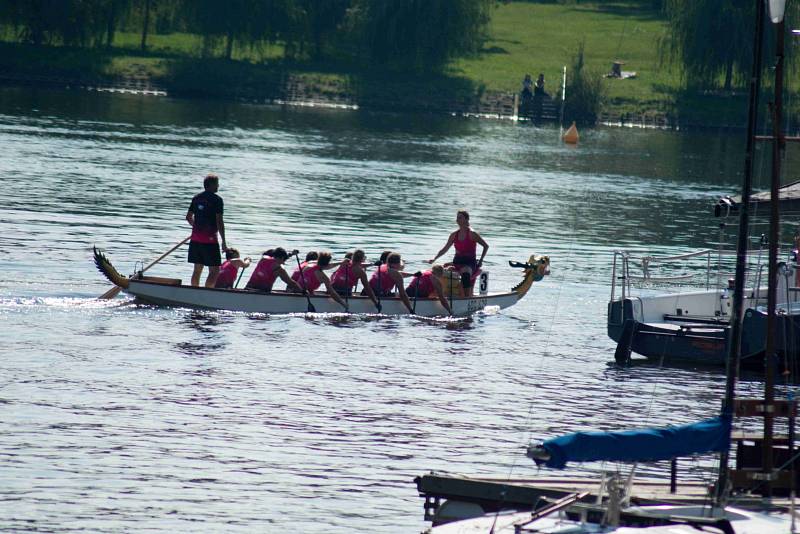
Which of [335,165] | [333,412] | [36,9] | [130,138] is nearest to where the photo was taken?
[333,412]

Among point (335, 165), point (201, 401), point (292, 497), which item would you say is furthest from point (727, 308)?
point (335, 165)

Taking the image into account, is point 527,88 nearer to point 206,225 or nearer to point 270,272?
point 270,272

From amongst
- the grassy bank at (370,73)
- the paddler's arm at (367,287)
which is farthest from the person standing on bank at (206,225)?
the grassy bank at (370,73)

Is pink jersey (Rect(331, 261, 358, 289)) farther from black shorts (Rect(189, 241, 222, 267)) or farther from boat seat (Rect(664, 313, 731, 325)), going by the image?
boat seat (Rect(664, 313, 731, 325))

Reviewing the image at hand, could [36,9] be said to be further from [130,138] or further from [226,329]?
[226,329]

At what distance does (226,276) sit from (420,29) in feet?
266

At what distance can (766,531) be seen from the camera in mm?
14703

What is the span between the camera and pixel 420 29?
10850 cm

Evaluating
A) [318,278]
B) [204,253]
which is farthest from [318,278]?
[204,253]

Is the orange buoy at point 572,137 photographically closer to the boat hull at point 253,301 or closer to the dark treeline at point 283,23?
the dark treeline at point 283,23

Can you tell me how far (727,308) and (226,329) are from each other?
9.88m

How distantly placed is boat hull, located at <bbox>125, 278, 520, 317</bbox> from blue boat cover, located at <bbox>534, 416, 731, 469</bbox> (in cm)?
1459

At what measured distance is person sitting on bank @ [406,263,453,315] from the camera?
1229 inches

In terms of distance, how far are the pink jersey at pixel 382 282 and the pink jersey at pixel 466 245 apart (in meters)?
1.89
